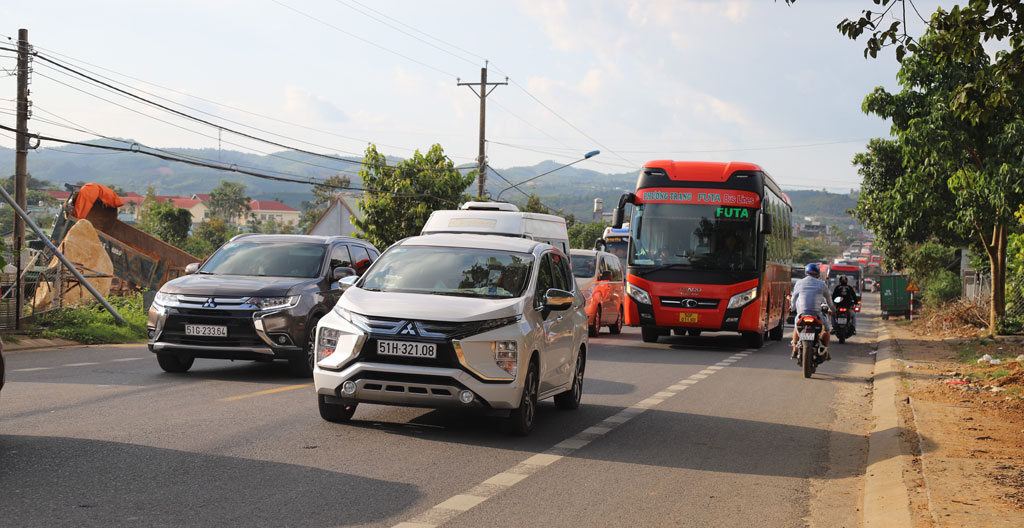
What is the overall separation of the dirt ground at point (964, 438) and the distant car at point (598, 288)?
6.80 m

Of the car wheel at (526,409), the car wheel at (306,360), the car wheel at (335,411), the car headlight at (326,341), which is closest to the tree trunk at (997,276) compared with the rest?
the car wheel at (306,360)

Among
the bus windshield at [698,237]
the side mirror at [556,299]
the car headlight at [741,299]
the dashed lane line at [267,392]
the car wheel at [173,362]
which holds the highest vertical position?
the bus windshield at [698,237]

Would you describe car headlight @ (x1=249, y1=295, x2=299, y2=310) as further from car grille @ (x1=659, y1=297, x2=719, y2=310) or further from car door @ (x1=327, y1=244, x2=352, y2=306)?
car grille @ (x1=659, y1=297, x2=719, y2=310)

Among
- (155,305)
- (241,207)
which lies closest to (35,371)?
(155,305)

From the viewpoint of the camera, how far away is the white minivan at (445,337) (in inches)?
333

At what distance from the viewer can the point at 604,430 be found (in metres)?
9.89

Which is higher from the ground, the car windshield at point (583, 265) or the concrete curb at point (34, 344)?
the car windshield at point (583, 265)

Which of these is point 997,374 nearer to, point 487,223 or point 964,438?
point 964,438

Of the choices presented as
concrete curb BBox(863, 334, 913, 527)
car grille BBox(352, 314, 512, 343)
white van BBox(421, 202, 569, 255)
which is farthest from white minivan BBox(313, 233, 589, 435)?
white van BBox(421, 202, 569, 255)

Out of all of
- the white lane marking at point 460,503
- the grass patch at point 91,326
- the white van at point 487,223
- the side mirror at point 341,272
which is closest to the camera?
the white lane marking at point 460,503

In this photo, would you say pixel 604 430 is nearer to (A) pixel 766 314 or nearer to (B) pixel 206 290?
(B) pixel 206 290

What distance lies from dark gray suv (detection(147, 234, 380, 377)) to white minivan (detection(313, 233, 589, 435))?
10.0 ft

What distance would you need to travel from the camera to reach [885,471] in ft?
26.7

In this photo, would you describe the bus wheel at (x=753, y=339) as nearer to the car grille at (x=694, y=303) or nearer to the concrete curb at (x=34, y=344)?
the car grille at (x=694, y=303)
